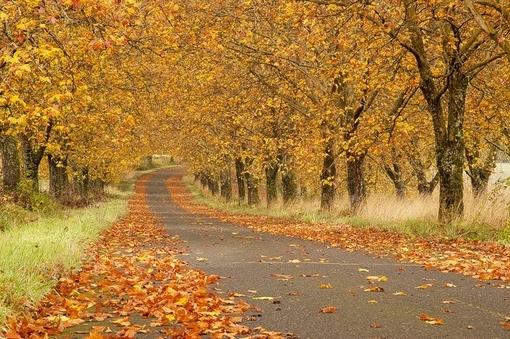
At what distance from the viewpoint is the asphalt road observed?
625cm

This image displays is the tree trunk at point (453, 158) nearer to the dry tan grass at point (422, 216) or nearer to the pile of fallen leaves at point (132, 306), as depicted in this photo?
the dry tan grass at point (422, 216)

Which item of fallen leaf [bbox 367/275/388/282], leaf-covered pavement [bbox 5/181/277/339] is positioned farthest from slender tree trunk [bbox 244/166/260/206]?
fallen leaf [bbox 367/275/388/282]

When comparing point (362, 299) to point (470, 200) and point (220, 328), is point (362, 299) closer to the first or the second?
point (220, 328)

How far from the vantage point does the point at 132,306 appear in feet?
24.0

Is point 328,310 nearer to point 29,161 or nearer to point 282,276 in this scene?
point 282,276

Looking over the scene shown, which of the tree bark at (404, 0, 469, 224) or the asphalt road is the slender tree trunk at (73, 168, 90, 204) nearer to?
the tree bark at (404, 0, 469, 224)

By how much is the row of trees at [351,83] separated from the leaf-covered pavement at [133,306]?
4.26m

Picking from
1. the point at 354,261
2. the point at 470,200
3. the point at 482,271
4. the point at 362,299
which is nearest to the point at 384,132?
the point at 470,200

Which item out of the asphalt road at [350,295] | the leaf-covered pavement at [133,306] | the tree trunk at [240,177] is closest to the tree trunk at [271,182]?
the tree trunk at [240,177]

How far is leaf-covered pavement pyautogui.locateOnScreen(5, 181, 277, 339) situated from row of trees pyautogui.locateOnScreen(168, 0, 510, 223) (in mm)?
4259

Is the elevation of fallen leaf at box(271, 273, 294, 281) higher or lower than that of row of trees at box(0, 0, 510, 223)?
lower

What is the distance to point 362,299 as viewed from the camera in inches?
305

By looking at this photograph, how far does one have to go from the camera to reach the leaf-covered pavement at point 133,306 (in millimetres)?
6059

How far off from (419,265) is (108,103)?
12.1 m
